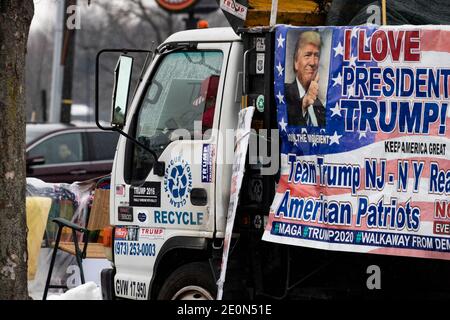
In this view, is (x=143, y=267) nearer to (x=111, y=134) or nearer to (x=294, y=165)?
(x=294, y=165)

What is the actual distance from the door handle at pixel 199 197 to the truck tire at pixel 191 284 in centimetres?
48

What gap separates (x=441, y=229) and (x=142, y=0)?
32708 millimetres

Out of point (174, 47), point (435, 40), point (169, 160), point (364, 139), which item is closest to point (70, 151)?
A: point (174, 47)

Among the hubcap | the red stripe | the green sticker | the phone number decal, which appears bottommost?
the hubcap

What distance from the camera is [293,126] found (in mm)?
7414

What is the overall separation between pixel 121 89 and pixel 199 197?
102cm

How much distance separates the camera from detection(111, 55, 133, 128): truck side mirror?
802 cm

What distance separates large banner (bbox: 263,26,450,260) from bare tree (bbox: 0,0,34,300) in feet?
7.16

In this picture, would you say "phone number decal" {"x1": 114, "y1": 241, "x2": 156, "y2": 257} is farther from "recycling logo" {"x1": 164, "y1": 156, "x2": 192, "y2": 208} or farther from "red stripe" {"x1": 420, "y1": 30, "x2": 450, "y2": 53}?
"red stripe" {"x1": 420, "y1": 30, "x2": 450, "y2": 53}

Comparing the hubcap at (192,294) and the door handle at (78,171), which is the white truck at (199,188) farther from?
the door handle at (78,171)

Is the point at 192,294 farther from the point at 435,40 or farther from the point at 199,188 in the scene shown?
the point at 435,40

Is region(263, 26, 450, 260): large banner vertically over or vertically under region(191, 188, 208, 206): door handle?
over

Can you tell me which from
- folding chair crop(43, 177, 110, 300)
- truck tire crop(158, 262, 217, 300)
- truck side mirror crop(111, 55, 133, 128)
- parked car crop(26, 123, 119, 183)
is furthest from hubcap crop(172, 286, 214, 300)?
parked car crop(26, 123, 119, 183)

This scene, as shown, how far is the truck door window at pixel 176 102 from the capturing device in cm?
816
